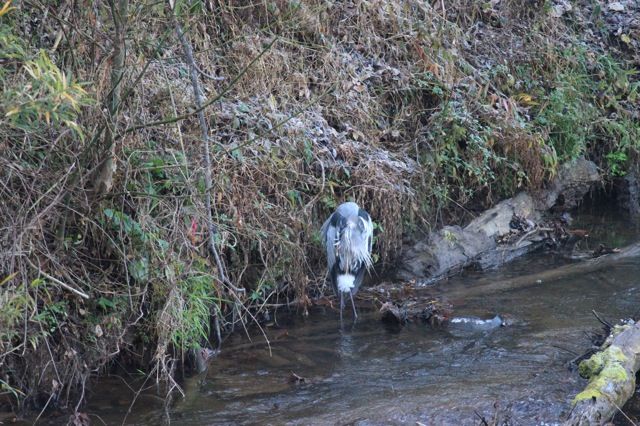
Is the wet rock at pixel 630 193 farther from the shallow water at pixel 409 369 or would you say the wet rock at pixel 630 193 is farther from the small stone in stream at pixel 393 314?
the small stone in stream at pixel 393 314

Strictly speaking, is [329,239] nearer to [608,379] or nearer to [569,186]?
[608,379]

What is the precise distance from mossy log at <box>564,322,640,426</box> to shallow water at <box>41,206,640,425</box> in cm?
37

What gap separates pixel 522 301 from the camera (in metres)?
6.35

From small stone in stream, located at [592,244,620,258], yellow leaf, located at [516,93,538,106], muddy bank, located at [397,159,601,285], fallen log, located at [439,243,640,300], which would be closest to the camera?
fallen log, located at [439,243,640,300]

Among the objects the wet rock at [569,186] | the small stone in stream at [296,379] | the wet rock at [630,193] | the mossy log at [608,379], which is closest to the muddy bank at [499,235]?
the wet rock at [569,186]

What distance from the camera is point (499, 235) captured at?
748cm

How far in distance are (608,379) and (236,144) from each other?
2971mm

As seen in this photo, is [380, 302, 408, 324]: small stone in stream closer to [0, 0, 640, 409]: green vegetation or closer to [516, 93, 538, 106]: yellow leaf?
[0, 0, 640, 409]: green vegetation

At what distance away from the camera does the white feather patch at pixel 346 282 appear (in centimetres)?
615

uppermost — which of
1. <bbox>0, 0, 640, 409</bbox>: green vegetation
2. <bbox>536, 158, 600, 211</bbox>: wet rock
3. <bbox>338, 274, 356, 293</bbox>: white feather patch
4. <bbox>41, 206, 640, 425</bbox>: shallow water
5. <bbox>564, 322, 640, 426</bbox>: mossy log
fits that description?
<bbox>0, 0, 640, 409</bbox>: green vegetation

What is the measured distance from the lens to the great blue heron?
19.8 ft

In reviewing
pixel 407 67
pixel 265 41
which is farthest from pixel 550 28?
pixel 265 41

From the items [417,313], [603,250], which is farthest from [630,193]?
[417,313]

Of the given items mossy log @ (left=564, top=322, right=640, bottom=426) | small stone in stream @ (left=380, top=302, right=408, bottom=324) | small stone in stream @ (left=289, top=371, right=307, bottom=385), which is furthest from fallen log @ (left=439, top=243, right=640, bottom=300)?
mossy log @ (left=564, top=322, right=640, bottom=426)
